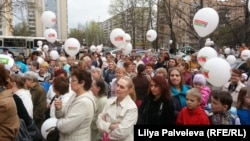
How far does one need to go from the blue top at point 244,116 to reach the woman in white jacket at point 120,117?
5.49 feet

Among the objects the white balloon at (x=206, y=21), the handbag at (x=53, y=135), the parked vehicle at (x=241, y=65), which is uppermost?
the white balloon at (x=206, y=21)

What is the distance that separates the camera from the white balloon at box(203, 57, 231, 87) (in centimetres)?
661

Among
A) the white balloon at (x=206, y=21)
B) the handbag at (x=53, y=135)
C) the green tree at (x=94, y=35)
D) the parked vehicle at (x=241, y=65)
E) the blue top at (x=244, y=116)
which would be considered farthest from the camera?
the green tree at (x=94, y=35)

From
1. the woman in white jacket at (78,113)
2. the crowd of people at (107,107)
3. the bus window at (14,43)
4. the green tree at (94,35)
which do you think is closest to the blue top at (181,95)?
the crowd of people at (107,107)

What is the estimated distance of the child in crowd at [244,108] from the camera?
467 cm

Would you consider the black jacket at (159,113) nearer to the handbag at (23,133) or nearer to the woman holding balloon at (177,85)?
the woman holding balloon at (177,85)

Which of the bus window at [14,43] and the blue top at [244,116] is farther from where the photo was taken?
the bus window at [14,43]

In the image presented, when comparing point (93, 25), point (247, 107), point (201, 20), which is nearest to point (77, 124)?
point (247, 107)

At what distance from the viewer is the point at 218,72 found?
6609 millimetres

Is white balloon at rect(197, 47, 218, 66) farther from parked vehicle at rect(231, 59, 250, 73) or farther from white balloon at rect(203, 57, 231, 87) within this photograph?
parked vehicle at rect(231, 59, 250, 73)

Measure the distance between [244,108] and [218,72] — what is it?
183 cm

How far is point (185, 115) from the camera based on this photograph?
4.39 meters

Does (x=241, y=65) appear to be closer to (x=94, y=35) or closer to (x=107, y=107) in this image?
(x=107, y=107)

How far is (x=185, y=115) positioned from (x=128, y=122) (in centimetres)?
93
